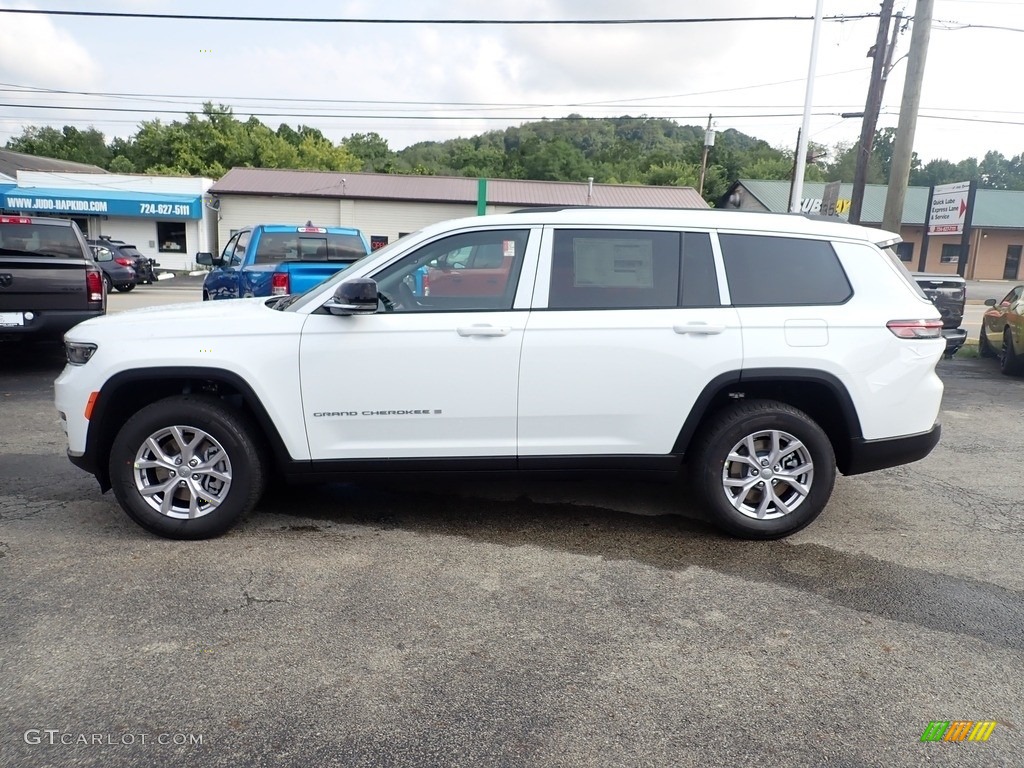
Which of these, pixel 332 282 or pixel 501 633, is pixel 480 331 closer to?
pixel 332 282

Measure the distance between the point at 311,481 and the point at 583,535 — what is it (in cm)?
164

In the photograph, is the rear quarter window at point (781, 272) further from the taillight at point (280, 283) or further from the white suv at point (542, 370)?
the taillight at point (280, 283)

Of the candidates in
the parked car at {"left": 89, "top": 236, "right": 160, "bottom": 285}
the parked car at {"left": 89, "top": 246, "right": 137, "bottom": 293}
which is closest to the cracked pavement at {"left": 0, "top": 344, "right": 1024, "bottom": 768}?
the parked car at {"left": 89, "top": 246, "right": 137, "bottom": 293}

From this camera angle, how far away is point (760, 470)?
4473 millimetres

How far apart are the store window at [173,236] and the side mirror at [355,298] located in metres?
39.8

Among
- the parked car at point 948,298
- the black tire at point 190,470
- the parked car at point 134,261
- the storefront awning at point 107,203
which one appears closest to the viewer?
the black tire at point 190,470

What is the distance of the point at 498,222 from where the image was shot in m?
4.42

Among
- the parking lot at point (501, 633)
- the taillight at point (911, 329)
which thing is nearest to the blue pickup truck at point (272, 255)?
the parking lot at point (501, 633)

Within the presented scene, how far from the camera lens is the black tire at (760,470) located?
14.4 feet

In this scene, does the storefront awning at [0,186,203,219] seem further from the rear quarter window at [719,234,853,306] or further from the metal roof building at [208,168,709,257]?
the rear quarter window at [719,234,853,306]

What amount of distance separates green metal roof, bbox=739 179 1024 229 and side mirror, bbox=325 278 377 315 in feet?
161

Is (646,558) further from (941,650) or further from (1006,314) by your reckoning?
(1006,314)

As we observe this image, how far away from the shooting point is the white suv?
420 cm

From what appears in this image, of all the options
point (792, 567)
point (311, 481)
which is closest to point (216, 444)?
point (311, 481)
